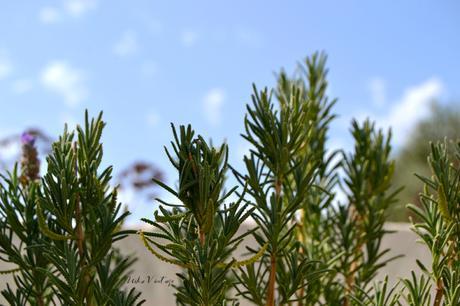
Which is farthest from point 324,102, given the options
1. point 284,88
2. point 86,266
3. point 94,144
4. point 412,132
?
point 412,132

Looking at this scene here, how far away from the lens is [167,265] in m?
2.09

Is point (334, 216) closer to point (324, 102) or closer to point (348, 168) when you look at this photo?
point (348, 168)

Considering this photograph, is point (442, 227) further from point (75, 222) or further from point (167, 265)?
point (167, 265)

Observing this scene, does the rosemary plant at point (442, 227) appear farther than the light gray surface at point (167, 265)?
No

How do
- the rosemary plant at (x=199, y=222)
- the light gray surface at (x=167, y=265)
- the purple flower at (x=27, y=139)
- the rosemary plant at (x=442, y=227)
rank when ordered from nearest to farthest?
the rosemary plant at (x=199, y=222) → the rosemary plant at (x=442, y=227) → the purple flower at (x=27, y=139) → the light gray surface at (x=167, y=265)

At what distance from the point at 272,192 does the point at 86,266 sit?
0.27 meters

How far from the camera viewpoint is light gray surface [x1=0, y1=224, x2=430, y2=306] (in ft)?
6.82

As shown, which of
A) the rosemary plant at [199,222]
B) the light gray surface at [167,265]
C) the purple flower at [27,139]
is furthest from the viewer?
the light gray surface at [167,265]

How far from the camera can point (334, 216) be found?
4.44 feet

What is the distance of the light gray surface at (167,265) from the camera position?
2.08 metres

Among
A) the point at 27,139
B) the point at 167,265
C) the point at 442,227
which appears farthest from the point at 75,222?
the point at 167,265

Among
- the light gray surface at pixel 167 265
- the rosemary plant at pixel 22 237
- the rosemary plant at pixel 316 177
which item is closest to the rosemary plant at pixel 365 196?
the rosemary plant at pixel 316 177

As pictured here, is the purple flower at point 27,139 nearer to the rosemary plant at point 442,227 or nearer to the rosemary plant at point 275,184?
the rosemary plant at point 275,184

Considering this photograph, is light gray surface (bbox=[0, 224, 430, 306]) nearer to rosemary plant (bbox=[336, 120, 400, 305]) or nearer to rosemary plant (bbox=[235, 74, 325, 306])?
rosemary plant (bbox=[336, 120, 400, 305])
